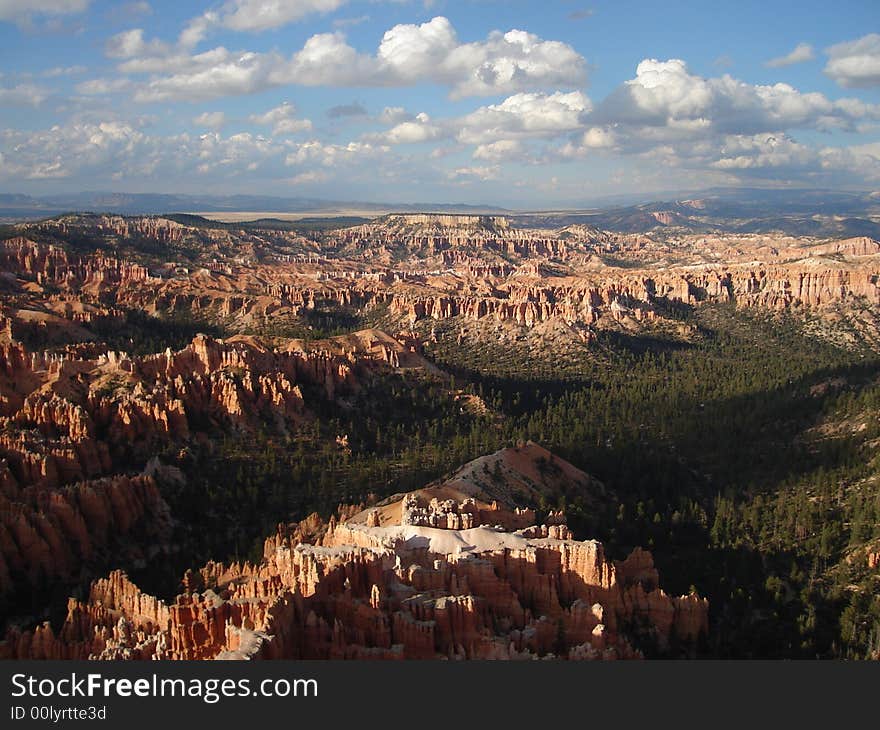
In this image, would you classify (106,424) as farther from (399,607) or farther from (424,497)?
(399,607)

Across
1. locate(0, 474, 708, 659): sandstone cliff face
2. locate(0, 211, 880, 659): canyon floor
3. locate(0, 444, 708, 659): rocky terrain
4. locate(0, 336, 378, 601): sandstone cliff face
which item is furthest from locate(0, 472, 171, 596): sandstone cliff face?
locate(0, 474, 708, 659): sandstone cliff face

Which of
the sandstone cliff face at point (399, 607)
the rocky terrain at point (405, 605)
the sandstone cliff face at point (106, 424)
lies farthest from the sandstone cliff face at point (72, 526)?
the sandstone cliff face at point (399, 607)

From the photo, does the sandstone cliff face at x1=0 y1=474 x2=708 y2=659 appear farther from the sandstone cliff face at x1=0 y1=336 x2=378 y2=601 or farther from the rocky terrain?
the sandstone cliff face at x1=0 y1=336 x2=378 y2=601

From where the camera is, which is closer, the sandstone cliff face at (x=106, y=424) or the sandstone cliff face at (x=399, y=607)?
the sandstone cliff face at (x=399, y=607)

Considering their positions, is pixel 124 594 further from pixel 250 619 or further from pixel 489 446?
pixel 489 446

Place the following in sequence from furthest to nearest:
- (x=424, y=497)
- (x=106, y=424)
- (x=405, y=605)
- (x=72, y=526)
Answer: (x=106, y=424), (x=72, y=526), (x=424, y=497), (x=405, y=605)

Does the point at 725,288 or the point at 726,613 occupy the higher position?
the point at 725,288

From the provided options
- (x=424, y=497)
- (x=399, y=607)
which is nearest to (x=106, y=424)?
(x=424, y=497)

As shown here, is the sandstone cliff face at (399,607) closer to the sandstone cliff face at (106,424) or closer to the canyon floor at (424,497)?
the canyon floor at (424,497)

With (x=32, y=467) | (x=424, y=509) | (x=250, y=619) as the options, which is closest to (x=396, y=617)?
(x=250, y=619)
